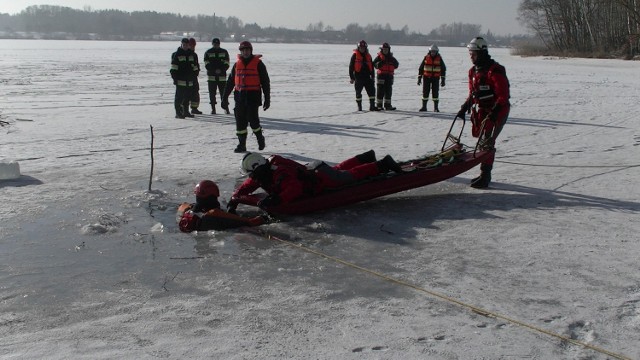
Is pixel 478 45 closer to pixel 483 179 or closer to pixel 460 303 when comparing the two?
pixel 483 179

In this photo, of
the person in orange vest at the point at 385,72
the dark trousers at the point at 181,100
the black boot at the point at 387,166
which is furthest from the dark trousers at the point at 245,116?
the person in orange vest at the point at 385,72

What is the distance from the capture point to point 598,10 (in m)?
52.2

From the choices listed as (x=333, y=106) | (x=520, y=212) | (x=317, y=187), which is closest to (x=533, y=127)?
(x=333, y=106)

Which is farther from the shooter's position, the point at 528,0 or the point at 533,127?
the point at 528,0

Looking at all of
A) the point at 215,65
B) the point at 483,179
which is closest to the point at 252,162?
the point at 483,179

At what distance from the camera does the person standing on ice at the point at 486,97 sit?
6.85 m

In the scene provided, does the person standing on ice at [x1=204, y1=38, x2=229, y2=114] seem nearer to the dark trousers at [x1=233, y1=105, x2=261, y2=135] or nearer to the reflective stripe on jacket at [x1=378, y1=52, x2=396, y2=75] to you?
the reflective stripe on jacket at [x1=378, y1=52, x2=396, y2=75]

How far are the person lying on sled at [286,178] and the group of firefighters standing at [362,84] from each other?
179 centimetres

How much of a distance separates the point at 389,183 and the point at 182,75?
792 cm

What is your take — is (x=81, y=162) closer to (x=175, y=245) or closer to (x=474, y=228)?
(x=175, y=245)

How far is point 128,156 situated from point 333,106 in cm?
717

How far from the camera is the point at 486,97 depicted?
7.04 meters

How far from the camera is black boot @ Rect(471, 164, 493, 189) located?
22.5 feet

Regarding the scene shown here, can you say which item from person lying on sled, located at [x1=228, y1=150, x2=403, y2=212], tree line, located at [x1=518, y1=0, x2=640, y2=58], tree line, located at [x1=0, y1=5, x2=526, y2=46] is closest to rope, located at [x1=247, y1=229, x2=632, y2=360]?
person lying on sled, located at [x1=228, y1=150, x2=403, y2=212]
